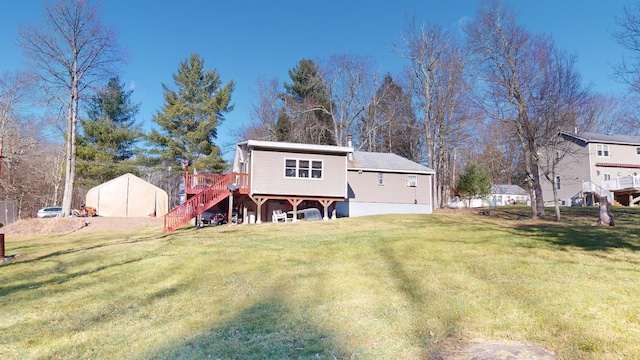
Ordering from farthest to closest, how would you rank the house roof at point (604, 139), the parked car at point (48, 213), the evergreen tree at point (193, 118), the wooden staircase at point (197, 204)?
the evergreen tree at point (193, 118) → the house roof at point (604, 139) → the parked car at point (48, 213) → the wooden staircase at point (197, 204)

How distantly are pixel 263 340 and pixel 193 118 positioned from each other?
114ft

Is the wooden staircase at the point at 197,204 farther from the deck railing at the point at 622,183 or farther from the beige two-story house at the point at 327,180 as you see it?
the deck railing at the point at 622,183

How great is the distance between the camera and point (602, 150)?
30719 mm

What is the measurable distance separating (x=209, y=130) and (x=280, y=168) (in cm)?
1953

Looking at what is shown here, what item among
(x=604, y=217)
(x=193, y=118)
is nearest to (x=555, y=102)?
(x=604, y=217)

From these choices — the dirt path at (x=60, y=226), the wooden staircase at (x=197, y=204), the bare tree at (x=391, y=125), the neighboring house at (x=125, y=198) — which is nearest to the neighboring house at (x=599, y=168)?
the bare tree at (x=391, y=125)

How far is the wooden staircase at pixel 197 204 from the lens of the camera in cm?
1714

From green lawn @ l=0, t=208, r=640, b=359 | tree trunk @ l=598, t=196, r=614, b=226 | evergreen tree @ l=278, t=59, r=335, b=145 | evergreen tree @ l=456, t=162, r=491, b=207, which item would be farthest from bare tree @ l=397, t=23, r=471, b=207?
green lawn @ l=0, t=208, r=640, b=359

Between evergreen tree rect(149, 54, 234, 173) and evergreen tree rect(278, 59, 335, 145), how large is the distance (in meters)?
6.77

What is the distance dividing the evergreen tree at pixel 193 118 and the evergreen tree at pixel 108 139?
7.31 ft

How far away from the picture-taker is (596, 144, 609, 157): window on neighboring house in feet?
100

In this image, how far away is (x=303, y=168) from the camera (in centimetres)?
Answer: 1922

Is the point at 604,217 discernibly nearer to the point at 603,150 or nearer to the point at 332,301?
the point at 332,301

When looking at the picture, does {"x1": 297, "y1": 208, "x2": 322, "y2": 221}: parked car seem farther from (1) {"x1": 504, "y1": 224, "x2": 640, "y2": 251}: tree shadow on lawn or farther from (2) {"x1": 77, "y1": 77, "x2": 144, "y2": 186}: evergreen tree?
(2) {"x1": 77, "y1": 77, "x2": 144, "y2": 186}: evergreen tree
